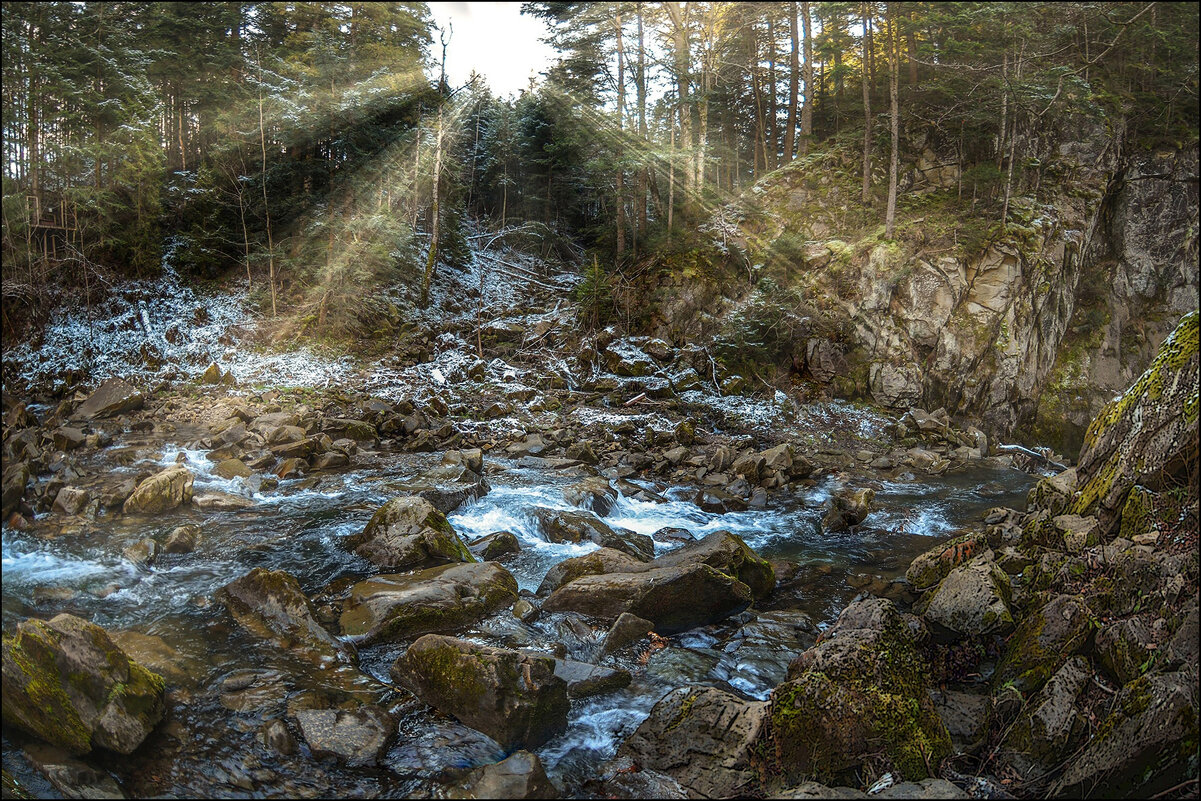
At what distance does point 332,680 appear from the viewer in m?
4.59

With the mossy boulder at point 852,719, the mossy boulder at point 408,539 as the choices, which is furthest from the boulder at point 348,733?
the mossy boulder at point 408,539

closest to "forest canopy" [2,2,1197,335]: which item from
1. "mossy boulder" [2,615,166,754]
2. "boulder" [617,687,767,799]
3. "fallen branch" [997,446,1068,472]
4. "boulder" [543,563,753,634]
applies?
"mossy boulder" [2,615,166,754]

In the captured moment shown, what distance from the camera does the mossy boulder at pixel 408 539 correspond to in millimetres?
6734

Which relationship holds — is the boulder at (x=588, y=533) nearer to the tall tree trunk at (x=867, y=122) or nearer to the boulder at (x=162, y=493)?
the boulder at (x=162, y=493)

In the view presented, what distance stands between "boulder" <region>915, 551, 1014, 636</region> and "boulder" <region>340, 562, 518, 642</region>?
414 cm

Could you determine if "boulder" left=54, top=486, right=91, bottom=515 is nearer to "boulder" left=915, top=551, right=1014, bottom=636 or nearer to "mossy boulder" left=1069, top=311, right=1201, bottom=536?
"boulder" left=915, top=551, right=1014, bottom=636

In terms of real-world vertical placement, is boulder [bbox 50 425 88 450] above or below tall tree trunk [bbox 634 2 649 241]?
below

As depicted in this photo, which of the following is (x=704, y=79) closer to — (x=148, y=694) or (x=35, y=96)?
(x=35, y=96)

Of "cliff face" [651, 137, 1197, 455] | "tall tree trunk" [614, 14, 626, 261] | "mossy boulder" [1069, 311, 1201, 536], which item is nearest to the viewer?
"mossy boulder" [1069, 311, 1201, 536]

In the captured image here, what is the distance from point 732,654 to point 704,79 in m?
17.2

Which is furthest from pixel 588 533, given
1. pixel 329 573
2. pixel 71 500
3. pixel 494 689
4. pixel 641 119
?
pixel 641 119

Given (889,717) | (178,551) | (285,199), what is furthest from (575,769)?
(285,199)

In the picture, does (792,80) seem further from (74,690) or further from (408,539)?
(74,690)

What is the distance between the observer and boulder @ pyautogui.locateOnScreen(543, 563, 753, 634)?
5.84 meters
